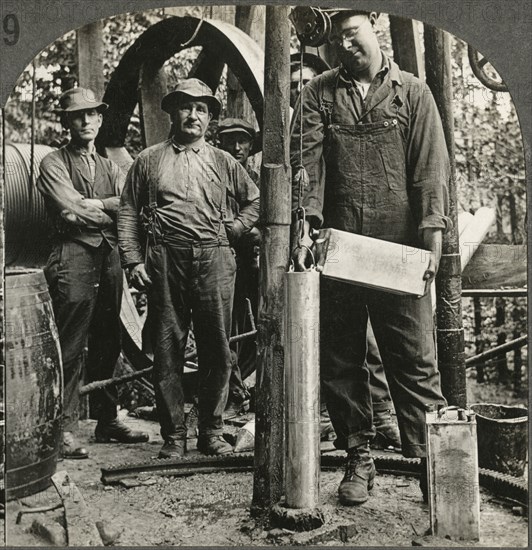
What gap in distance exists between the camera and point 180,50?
4.30 meters

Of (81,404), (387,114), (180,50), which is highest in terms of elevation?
(180,50)

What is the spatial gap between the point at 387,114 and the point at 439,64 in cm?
30

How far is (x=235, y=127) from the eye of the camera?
4445 mm

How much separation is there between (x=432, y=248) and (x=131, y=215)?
4.34ft

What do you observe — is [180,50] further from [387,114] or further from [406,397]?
[406,397]

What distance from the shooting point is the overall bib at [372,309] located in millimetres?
4152

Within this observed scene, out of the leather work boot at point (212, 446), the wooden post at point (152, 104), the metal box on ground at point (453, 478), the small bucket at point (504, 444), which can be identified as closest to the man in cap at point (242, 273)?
the leather work boot at point (212, 446)

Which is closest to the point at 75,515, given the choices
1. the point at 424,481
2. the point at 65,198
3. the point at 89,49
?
the point at 65,198

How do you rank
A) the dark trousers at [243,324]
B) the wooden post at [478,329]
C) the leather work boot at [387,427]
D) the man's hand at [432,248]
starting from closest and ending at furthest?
the man's hand at [432,248] < the wooden post at [478,329] < the leather work boot at [387,427] < the dark trousers at [243,324]

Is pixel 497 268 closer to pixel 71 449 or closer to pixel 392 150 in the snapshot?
pixel 392 150

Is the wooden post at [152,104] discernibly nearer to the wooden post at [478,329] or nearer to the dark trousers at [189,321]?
the dark trousers at [189,321]

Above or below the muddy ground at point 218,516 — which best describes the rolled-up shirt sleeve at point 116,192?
above

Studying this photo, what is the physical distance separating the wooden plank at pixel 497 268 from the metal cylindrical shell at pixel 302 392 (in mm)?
741

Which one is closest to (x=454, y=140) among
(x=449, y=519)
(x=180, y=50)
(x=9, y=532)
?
(x=180, y=50)
